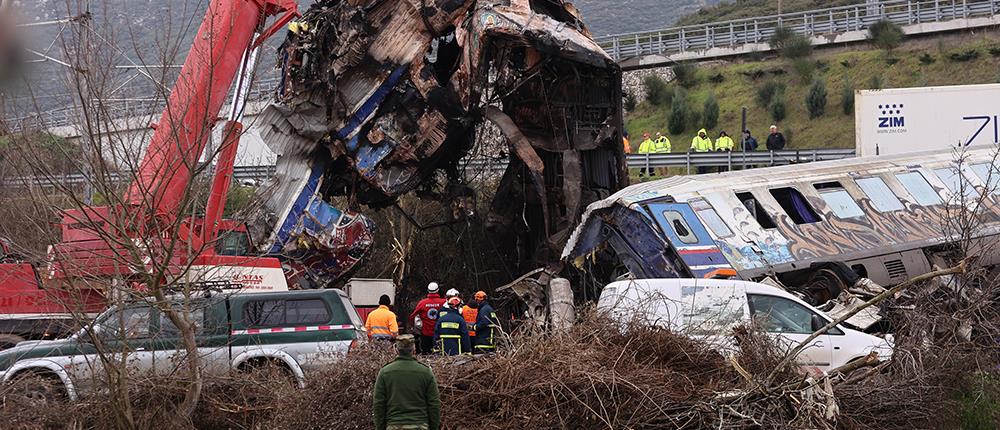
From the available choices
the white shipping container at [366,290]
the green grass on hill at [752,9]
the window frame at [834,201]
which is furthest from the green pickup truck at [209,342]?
the green grass on hill at [752,9]

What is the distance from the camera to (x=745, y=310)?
1357cm

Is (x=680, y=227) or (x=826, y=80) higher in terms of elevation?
(x=826, y=80)

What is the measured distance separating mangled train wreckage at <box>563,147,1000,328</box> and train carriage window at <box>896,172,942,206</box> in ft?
0.07

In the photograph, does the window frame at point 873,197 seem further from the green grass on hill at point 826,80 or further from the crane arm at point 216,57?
the green grass on hill at point 826,80

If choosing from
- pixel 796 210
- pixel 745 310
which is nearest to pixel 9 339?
pixel 745 310

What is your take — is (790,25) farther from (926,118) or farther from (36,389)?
(36,389)

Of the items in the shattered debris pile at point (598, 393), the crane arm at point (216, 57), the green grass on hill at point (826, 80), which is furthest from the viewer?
the green grass on hill at point (826, 80)

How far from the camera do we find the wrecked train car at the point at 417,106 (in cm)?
2030

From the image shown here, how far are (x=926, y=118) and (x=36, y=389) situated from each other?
2126cm

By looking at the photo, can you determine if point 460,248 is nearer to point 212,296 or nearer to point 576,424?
point 212,296

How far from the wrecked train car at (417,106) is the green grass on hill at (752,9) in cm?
5436

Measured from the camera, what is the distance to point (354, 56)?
66.7 feet

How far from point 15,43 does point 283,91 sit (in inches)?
444

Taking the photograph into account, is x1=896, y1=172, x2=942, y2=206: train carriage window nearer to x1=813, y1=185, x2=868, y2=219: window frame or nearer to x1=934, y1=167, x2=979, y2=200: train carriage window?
x1=934, y1=167, x2=979, y2=200: train carriage window
